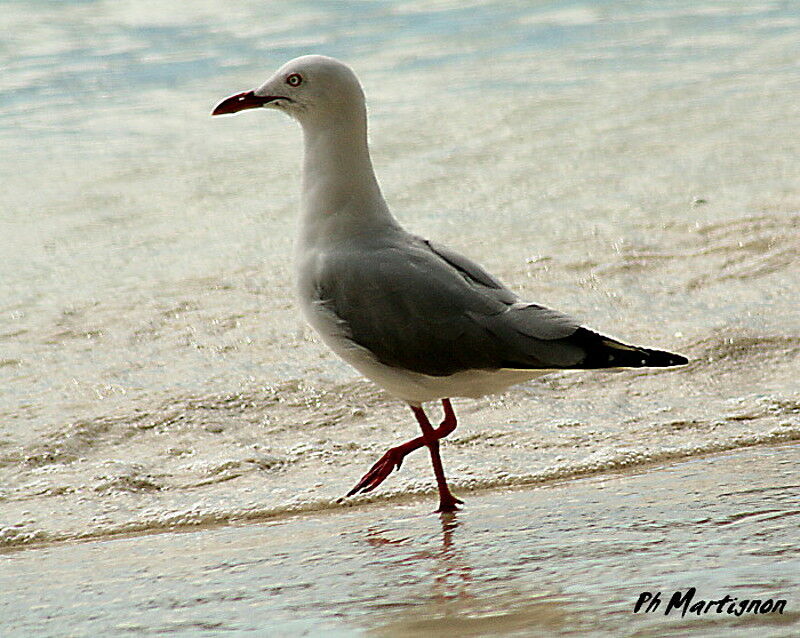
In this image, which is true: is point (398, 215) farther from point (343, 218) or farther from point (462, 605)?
point (462, 605)

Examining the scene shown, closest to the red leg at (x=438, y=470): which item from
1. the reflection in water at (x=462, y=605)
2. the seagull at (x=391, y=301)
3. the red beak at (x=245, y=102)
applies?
the seagull at (x=391, y=301)

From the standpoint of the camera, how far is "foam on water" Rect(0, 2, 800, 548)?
4.68m

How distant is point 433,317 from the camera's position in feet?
12.7

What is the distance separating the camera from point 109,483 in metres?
4.52

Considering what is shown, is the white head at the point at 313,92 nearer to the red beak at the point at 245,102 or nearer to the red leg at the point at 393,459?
the red beak at the point at 245,102

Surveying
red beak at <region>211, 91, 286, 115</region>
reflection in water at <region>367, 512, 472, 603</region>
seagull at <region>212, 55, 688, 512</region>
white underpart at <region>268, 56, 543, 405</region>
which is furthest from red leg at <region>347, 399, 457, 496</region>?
red beak at <region>211, 91, 286, 115</region>

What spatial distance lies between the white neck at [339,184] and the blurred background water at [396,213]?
0.86 metres

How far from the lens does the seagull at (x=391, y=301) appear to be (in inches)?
150

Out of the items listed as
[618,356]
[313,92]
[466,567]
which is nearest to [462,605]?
[466,567]

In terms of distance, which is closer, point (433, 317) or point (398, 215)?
point (433, 317)

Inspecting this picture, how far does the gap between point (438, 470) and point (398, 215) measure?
14.4ft

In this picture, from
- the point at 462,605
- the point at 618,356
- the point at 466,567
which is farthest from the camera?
the point at 618,356

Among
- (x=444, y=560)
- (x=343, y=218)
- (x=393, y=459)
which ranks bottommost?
(x=444, y=560)

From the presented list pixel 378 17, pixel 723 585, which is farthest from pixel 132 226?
pixel 378 17
